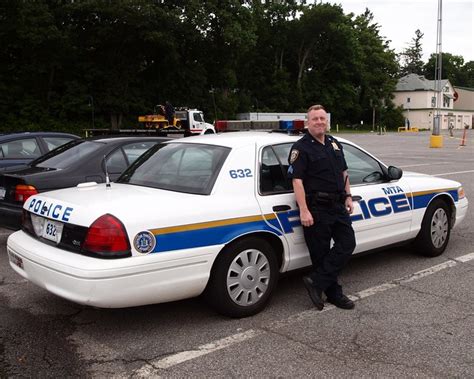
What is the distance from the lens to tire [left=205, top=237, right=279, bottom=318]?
12.7 feet

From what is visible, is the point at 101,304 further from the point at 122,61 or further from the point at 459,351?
the point at 122,61

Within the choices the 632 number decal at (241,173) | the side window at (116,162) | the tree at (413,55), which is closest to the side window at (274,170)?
the 632 number decal at (241,173)

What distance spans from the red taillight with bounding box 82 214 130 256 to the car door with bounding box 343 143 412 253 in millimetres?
2216

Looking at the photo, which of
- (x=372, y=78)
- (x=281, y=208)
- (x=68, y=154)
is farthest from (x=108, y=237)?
(x=372, y=78)

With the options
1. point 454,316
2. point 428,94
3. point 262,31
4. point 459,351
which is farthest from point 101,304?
point 428,94

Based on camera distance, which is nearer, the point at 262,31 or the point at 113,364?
the point at 113,364

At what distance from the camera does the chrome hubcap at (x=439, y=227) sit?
18.7 ft

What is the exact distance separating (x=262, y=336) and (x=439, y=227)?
117 inches

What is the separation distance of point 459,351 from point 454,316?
65cm

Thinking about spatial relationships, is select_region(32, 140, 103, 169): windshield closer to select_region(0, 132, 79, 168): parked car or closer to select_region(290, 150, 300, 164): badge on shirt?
Answer: select_region(0, 132, 79, 168): parked car

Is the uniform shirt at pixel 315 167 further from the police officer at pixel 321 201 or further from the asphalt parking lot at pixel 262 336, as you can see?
the asphalt parking lot at pixel 262 336

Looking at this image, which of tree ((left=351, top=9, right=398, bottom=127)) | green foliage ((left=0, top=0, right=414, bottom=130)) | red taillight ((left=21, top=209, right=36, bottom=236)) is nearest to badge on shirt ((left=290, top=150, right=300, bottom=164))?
red taillight ((left=21, top=209, right=36, bottom=236))

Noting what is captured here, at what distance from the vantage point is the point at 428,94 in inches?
3297

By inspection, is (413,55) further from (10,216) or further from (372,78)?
(10,216)
